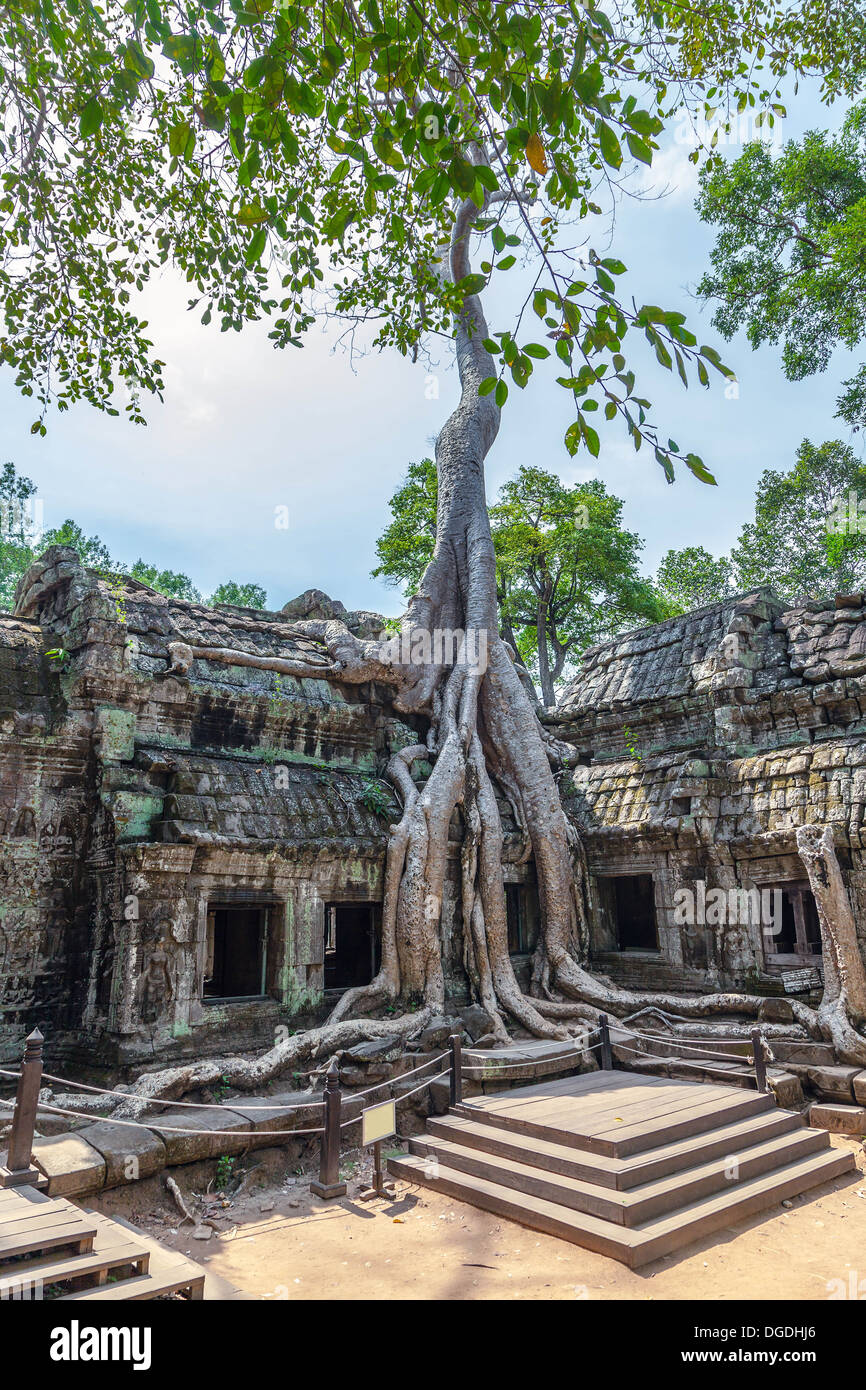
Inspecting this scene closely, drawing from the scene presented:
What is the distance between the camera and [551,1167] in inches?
207

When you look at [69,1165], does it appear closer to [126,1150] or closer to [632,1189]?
[126,1150]

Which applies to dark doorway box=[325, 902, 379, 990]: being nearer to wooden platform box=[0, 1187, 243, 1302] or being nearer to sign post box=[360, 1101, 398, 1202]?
sign post box=[360, 1101, 398, 1202]

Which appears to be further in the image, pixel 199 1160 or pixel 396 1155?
pixel 396 1155

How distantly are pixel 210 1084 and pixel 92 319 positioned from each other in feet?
20.1

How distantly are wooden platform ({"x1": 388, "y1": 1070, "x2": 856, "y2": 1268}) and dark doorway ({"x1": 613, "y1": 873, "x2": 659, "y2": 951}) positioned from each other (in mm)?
4359

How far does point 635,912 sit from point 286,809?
5811mm

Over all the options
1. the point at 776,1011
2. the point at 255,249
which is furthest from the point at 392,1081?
the point at 255,249

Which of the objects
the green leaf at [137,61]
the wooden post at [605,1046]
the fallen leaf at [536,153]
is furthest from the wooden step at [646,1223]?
the green leaf at [137,61]

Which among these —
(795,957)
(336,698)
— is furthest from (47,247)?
(795,957)

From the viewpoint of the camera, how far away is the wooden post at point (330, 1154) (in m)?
5.30

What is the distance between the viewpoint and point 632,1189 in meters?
4.88

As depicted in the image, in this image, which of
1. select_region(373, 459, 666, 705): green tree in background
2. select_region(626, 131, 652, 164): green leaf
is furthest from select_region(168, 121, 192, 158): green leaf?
select_region(373, 459, 666, 705): green tree in background

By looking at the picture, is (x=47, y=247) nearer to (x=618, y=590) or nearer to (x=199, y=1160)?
(x=199, y=1160)

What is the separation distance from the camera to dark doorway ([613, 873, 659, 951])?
11102 mm
